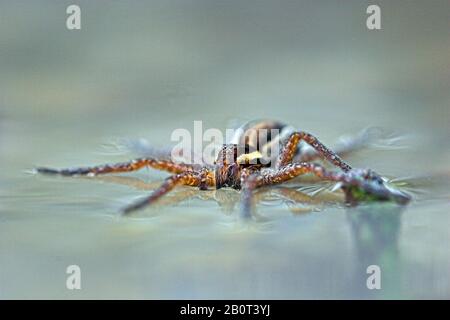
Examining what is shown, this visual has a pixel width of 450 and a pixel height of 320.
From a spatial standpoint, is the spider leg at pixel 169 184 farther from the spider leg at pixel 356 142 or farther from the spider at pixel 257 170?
the spider leg at pixel 356 142

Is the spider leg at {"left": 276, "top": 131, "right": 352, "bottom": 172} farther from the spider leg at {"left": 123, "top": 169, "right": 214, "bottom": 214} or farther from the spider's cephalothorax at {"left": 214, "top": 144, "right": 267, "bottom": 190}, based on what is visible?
the spider leg at {"left": 123, "top": 169, "right": 214, "bottom": 214}

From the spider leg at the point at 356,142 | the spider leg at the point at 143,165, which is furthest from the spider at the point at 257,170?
the spider leg at the point at 356,142

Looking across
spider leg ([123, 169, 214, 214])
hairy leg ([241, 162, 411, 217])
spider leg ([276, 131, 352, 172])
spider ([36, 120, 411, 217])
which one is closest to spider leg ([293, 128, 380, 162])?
spider ([36, 120, 411, 217])

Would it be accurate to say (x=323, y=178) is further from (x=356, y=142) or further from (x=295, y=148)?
(x=356, y=142)

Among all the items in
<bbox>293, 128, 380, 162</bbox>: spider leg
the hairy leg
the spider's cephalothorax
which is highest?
<bbox>293, 128, 380, 162</bbox>: spider leg

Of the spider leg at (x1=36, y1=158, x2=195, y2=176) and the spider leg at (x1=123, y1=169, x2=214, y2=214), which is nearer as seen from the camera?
the spider leg at (x1=123, y1=169, x2=214, y2=214)

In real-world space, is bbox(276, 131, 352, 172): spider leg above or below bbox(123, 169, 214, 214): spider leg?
Answer: above

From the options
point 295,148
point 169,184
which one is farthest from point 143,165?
point 295,148

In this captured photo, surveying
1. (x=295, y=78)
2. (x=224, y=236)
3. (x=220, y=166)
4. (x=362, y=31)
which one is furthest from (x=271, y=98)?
(x=224, y=236)

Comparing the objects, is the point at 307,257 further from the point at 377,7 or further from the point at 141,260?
the point at 377,7
